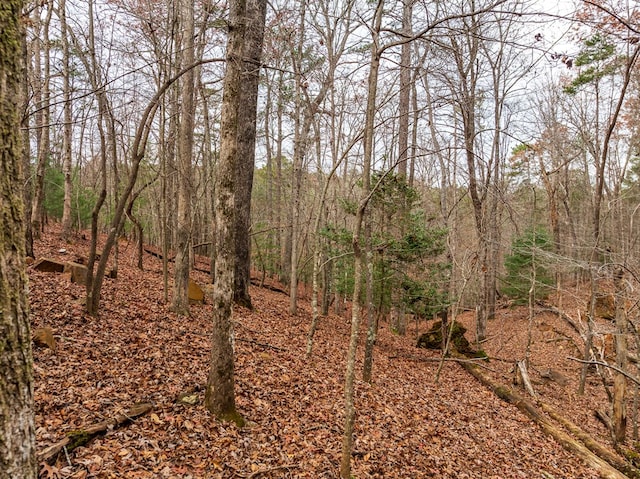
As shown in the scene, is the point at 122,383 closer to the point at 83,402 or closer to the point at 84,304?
the point at 83,402

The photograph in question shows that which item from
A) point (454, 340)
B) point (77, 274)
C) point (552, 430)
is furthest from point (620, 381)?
point (77, 274)

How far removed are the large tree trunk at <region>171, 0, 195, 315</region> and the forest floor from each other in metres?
0.54

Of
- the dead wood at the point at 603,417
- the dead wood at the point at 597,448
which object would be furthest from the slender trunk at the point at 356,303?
the dead wood at the point at 603,417

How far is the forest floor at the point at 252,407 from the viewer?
149 inches

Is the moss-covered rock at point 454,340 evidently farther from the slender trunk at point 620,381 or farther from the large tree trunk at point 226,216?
the large tree trunk at point 226,216

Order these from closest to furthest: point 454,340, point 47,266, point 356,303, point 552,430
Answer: point 356,303 < point 552,430 < point 47,266 < point 454,340

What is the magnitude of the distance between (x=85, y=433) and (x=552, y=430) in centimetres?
815

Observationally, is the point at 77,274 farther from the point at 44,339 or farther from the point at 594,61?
the point at 594,61

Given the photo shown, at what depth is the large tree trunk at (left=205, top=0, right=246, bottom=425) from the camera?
14.1 feet

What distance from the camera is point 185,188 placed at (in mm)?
7266

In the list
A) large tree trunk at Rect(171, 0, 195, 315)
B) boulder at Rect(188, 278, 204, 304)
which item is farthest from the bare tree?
boulder at Rect(188, 278, 204, 304)

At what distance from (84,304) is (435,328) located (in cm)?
1092

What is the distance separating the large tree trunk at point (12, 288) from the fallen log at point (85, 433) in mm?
1948

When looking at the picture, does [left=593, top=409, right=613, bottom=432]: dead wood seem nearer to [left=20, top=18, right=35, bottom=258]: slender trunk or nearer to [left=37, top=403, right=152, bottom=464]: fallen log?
[left=37, top=403, right=152, bottom=464]: fallen log
